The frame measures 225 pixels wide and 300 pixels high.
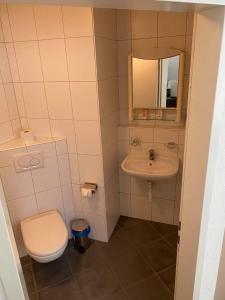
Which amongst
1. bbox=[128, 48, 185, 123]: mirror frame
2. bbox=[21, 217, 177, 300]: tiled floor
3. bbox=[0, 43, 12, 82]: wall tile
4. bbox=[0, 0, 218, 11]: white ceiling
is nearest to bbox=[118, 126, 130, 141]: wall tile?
bbox=[128, 48, 185, 123]: mirror frame

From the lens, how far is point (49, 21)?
178 cm

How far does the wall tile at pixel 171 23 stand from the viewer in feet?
6.27

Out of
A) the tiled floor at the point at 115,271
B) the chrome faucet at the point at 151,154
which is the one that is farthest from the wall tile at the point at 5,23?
the tiled floor at the point at 115,271

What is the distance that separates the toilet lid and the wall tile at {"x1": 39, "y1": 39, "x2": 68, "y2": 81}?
1271 millimetres

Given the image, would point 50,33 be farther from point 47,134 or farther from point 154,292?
point 154,292

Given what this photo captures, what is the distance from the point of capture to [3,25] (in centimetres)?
189

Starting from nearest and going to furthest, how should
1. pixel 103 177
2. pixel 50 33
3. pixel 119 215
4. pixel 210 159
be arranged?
pixel 210 159, pixel 50 33, pixel 103 177, pixel 119 215

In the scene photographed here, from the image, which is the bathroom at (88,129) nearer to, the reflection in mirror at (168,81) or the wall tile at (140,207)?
the reflection in mirror at (168,81)

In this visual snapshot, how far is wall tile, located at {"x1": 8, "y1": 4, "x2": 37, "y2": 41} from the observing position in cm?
181

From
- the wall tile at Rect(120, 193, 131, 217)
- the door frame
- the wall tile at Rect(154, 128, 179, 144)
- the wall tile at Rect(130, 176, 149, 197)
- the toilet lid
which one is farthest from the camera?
the wall tile at Rect(120, 193, 131, 217)

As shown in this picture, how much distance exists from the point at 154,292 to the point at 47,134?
65.9 inches

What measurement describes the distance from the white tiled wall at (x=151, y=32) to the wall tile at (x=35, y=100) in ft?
2.68

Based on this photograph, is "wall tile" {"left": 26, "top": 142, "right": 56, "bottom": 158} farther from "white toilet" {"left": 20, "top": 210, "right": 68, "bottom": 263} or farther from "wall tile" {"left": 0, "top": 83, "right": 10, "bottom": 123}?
"white toilet" {"left": 20, "top": 210, "right": 68, "bottom": 263}

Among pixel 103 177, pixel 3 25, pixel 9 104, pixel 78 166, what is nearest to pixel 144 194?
pixel 103 177
